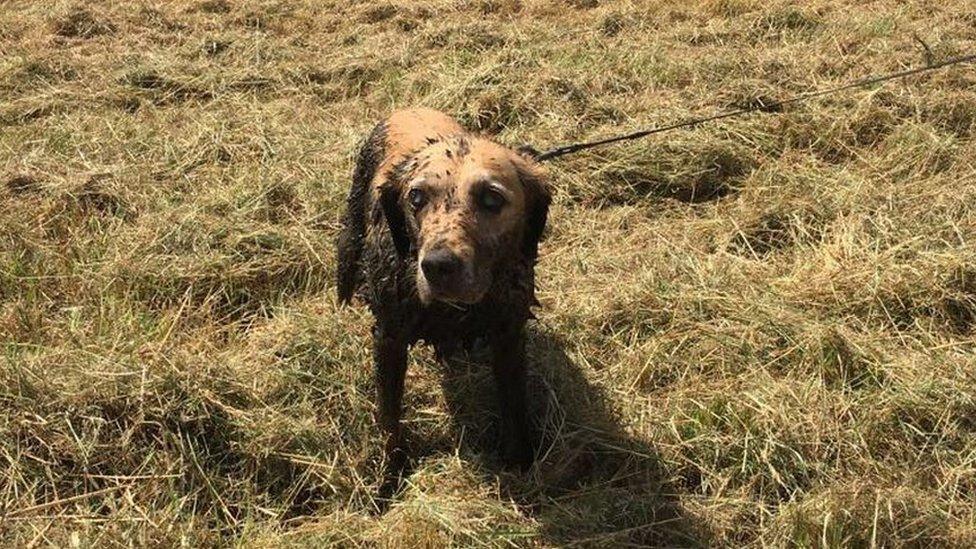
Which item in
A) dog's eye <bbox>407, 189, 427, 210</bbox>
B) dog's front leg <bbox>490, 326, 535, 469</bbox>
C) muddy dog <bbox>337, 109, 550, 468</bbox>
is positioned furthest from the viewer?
dog's front leg <bbox>490, 326, 535, 469</bbox>

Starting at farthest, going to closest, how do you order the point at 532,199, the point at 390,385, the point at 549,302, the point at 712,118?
the point at 549,302 < the point at 712,118 < the point at 390,385 < the point at 532,199

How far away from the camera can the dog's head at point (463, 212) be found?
273cm

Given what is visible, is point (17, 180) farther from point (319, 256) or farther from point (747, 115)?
point (747, 115)

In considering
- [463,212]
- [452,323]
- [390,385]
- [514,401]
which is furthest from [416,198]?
[514,401]

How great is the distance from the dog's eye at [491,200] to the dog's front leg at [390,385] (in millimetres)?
714

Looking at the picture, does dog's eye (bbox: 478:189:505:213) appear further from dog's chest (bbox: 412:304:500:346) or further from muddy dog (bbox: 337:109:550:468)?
dog's chest (bbox: 412:304:500:346)

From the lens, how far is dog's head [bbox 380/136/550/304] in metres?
2.73

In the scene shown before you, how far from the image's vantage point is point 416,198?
2.99 m

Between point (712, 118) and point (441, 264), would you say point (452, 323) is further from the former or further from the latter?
point (712, 118)

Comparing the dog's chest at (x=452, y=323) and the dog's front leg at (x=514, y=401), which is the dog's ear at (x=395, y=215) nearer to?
the dog's chest at (x=452, y=323)

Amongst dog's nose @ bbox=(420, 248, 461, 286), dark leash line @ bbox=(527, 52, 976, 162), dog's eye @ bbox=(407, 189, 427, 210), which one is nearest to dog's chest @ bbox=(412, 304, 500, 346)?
dog's eye @ bbox=(407, 189, 427, 210)

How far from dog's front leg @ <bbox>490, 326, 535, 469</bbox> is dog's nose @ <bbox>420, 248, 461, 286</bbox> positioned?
805 mm

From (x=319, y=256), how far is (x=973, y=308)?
3421 mm

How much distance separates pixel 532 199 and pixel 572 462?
1167 mm
